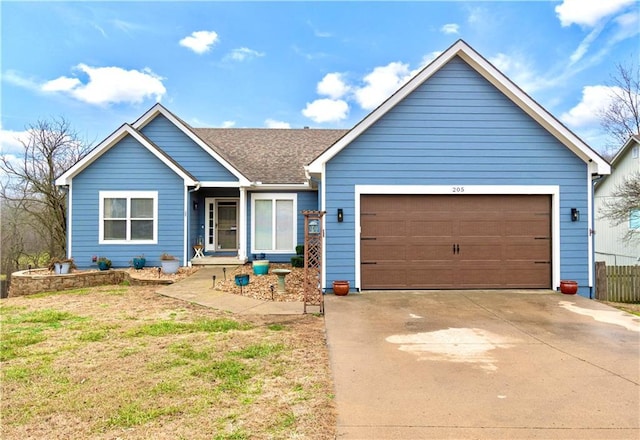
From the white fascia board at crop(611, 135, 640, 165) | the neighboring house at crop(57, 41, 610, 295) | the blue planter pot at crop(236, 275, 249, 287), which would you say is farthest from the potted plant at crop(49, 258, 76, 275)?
the white fascia board at crop(611, 135, 640, 165)

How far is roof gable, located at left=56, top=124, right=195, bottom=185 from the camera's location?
36.7ft

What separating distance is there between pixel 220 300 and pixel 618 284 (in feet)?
33.3

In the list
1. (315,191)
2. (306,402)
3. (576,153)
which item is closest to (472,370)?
(306,402)

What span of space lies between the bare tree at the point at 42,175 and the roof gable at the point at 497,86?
13.7 m

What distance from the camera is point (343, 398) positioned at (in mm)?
3449

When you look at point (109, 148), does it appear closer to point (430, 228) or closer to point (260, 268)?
point (260, 268)

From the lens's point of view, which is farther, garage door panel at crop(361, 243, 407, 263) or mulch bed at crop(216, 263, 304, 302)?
garage door panel at crop(361, 243, 407, 263)

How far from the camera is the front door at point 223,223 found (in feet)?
45.2

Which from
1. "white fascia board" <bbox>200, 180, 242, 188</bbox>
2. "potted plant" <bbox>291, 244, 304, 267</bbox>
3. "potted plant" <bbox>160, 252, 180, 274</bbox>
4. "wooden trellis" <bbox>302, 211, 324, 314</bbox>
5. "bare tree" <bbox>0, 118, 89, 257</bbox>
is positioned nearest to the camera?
"wooden trellis" <bbox>302, 211, 324, 314</bbox>

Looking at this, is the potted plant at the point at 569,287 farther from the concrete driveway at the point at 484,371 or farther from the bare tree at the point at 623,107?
the bare tree at the point at 623,107

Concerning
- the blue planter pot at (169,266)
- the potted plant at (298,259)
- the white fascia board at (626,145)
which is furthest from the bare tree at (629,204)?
the blue planter pot at (169,266)

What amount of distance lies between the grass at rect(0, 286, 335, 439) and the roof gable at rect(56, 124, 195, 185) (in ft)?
18.8

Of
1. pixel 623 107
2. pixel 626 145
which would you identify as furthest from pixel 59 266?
pixel 623 107

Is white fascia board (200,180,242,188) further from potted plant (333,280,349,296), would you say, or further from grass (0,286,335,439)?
grass (0,286,335,439)
